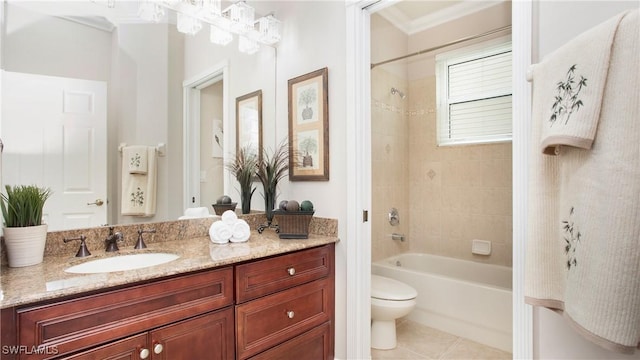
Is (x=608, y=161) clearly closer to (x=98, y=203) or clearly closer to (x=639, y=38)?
(x=639, y=38)

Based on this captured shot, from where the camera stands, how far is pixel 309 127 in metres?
1.99

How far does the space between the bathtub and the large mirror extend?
5.38ft

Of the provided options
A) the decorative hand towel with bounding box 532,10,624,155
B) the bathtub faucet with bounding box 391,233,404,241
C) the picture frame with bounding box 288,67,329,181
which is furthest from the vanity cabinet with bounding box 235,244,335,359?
the bathtub faucet with bounding box 391,233,404,241

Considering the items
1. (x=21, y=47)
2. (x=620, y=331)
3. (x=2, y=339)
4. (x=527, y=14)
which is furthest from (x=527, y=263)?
(x=21, y=47)

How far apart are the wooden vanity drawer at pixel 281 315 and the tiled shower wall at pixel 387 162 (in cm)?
119

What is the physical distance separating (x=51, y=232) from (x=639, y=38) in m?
2.09

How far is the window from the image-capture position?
2715 millimetres

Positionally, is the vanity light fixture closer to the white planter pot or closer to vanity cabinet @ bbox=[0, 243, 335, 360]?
the white planter pot

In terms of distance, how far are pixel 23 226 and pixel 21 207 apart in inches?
2.8

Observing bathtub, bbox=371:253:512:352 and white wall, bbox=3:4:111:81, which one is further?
bathtub, bbox=371:253:512:352

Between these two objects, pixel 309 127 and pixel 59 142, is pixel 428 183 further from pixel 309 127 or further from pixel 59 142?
pixel 59 142

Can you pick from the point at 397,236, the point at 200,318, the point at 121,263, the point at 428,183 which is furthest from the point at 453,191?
the point at 121,263

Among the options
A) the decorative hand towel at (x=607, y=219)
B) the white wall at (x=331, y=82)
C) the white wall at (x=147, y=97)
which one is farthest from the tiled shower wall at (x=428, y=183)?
the decorative hand towel at (x=607, y=219)

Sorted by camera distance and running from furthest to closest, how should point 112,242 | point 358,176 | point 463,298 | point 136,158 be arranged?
point 463,298
point 358,176
point 136,158
point 112,242
